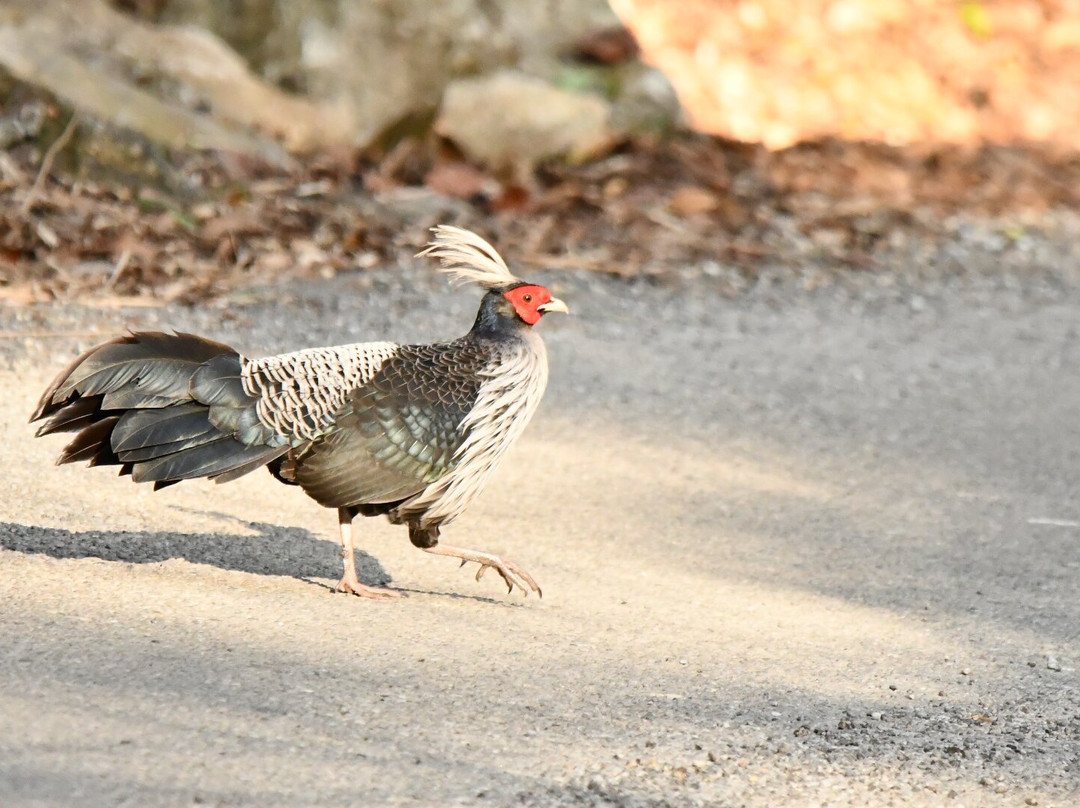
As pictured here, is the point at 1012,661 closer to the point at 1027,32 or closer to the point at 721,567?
the point at 721,567

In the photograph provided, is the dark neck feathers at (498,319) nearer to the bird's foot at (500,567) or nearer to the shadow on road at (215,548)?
the bird's foot at (500,567)

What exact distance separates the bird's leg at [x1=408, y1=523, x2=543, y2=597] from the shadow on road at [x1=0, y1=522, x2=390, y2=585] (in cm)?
20

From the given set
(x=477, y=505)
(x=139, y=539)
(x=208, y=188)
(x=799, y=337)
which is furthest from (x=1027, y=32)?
(x=139, y=539)

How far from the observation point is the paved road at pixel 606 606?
3.29 m

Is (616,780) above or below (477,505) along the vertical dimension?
above

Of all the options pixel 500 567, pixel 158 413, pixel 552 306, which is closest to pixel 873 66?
pixel 552 306

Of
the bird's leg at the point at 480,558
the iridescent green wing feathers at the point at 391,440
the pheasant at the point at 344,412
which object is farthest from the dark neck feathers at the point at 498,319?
the bird's leg at the point at 480,558

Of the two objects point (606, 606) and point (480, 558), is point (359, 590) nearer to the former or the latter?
point (480, 558)

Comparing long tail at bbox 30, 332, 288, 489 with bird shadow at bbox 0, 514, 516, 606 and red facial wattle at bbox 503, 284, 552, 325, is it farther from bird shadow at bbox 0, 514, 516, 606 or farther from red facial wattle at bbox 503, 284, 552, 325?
red facial wattle at bbox 503, 284, 552, 325

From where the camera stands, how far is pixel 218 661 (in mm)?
3641

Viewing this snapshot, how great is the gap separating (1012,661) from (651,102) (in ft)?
24.0

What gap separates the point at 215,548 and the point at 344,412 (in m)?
0.68

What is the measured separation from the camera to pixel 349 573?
4.42 metres

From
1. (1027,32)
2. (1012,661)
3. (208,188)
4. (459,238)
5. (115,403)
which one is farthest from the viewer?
(1027,32)
